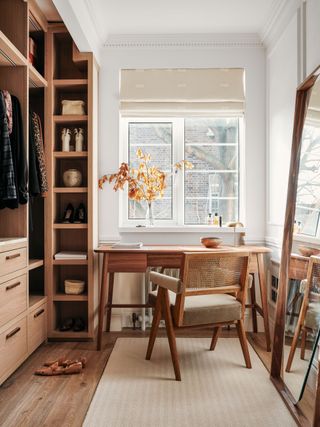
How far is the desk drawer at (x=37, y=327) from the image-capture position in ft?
10.2

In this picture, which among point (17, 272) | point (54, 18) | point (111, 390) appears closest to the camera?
point (111, 390)

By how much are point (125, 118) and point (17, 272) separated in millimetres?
1930

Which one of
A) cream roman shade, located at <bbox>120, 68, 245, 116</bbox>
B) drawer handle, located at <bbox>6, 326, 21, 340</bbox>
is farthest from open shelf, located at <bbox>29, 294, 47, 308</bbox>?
cream roman shade, located at <bbox>120, 68, 245, 116</bbox>

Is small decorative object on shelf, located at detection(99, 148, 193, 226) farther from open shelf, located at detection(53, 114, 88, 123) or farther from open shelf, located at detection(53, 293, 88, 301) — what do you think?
open shelf, located at detection(53, 293, 88, 301)

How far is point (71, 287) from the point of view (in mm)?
3604

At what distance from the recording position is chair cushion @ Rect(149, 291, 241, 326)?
8.86 ft

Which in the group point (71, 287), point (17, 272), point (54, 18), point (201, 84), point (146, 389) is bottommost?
point (146, 389)

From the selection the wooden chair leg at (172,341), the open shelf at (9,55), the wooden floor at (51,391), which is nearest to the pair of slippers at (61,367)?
the wooden floor at (51,391)

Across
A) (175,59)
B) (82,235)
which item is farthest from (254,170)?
(82,235)

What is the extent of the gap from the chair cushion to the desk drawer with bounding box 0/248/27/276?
108 cm

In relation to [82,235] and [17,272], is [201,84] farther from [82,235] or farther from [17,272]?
[17,272]

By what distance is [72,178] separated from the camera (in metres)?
3.68

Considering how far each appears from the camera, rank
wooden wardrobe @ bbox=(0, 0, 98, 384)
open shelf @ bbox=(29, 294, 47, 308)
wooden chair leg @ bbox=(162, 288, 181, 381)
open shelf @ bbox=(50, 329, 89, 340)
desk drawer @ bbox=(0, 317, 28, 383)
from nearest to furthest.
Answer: desk drawer @ bbox=(0, 317, 28, 383)
wooden chair leg @ bbox=(162, 288, 181, 381)
wooden wardrobe @ bbox=(0, 0, 98, 384)
open shelf @ bbox=(29, 294, 47, 308)
open shelf @ bbox=(50, 329, 89, 340)

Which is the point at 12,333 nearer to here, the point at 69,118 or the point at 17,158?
the point at 17,158
